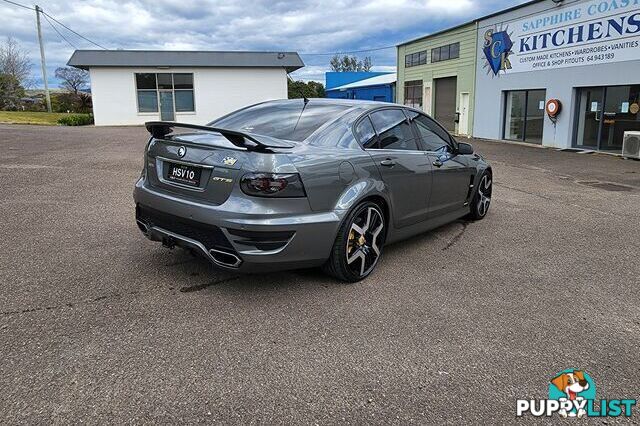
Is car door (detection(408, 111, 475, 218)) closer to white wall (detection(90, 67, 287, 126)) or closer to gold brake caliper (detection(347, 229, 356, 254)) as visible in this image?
gold brake caliper (detection(347, 229, 356, 254))

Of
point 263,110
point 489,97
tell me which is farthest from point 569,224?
point 489,97

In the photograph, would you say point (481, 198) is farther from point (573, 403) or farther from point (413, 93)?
point (413, 93)

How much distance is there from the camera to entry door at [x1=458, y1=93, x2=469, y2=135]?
23078 mm

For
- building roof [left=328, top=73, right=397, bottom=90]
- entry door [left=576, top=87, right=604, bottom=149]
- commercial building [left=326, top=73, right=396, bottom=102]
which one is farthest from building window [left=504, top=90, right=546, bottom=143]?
building roof [left=328, top=73, right=397, bottom=90]

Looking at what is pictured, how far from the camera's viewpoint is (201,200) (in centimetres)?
373

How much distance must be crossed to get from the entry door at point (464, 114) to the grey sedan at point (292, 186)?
19085mm

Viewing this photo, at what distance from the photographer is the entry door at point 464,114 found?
75.7 feet

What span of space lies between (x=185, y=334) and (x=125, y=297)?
82cm

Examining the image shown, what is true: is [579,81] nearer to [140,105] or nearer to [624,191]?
[624,191]

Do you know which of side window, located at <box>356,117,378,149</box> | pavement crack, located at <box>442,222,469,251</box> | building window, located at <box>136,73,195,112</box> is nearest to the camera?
side window, located at <box>356,117,378,149</box>

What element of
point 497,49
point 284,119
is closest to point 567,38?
point 497,49

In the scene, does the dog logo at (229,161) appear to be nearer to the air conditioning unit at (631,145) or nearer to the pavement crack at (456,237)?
the pavement crack at (456,237)

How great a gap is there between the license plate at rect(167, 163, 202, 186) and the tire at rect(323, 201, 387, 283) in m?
1.17

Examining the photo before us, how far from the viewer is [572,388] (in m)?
2.81
